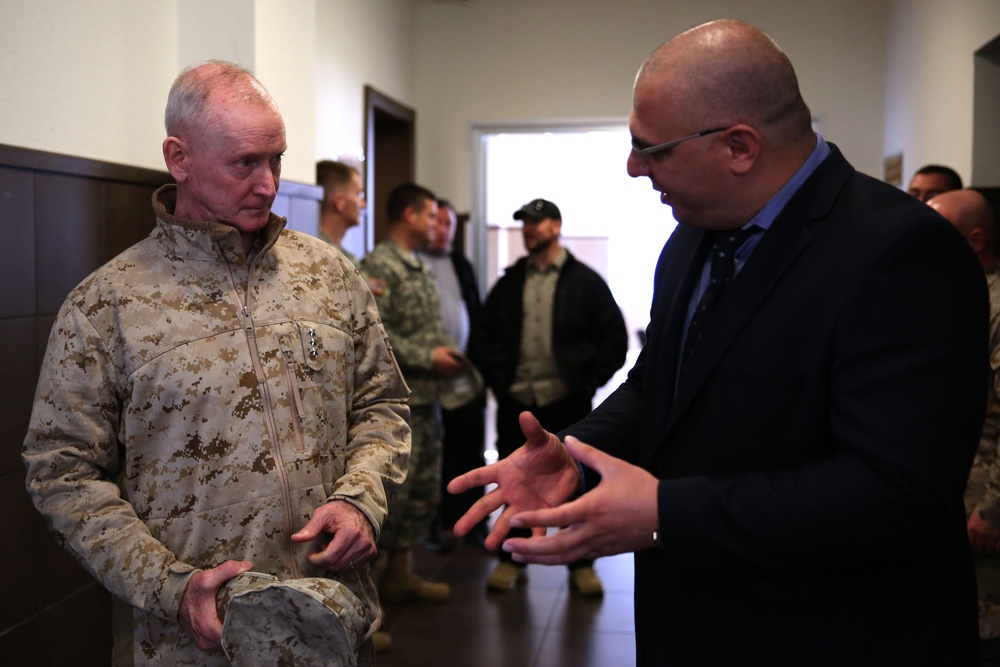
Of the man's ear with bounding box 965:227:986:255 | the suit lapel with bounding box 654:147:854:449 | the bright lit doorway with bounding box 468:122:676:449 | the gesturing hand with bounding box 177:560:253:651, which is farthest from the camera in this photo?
the bright lit doorway with bounding box 468:122:676:449

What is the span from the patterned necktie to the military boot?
2.93 metres

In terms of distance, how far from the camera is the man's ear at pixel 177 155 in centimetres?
174

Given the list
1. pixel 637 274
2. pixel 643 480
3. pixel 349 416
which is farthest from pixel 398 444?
pixel 637 274

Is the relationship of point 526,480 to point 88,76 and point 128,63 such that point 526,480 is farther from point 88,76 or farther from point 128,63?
point 128,63

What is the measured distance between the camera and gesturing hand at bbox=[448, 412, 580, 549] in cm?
138

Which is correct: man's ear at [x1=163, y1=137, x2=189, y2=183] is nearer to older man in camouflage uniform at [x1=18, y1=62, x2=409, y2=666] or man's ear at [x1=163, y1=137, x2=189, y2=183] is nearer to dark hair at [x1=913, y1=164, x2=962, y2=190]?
older man in camouflage uniform at [x1=18, y1=62, x2=409, y2=666]

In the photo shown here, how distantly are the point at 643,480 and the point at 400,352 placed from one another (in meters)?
2.82

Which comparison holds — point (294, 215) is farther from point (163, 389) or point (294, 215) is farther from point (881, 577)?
point (881, 577)

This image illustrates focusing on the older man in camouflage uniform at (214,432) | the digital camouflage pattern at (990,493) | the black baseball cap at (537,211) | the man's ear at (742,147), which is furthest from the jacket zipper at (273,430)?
the black baseball cap at (537,211)

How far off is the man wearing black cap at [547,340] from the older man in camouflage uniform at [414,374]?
0.38 metres

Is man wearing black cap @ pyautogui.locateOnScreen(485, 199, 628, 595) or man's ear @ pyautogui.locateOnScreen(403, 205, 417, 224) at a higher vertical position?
man's ear @ pyautogui.locateOnScreen(403, 205, 417, 224)

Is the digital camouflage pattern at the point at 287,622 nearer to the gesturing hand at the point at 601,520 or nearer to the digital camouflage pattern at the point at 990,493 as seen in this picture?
the gesturing hand at the point at 601,520

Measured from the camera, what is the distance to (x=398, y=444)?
1.88 meters

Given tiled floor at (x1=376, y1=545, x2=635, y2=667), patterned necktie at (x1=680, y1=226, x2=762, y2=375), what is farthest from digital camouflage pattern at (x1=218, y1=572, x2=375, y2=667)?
tiled floor at (x1=376, y1=545, x2=635, y2=667)
